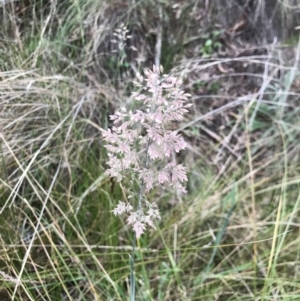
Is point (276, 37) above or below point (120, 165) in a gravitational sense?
below

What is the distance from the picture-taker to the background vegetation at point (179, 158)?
3.95 feet

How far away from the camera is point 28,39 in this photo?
150 centimetres

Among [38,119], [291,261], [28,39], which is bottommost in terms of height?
[291,261]

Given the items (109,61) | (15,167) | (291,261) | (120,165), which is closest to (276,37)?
(109,61)

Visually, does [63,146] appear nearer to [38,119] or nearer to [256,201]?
[38,119]

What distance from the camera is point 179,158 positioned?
5.46ft

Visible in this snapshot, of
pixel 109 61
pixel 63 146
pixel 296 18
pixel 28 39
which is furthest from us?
pixel 296 18

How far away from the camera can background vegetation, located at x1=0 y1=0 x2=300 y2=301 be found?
120 cm

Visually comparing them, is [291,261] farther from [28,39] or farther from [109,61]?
[28,39]

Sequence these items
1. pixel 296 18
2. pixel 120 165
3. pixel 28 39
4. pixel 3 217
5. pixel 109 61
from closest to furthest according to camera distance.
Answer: pixel 120 165, pixel 3 217, pixel 28 39, pixel 109 61, pixel 296 18

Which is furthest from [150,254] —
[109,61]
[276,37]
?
[276,37]

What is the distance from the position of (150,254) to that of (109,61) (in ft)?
2.10

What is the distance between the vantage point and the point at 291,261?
1341 mm

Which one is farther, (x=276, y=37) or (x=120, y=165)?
(x=276, y=37)
